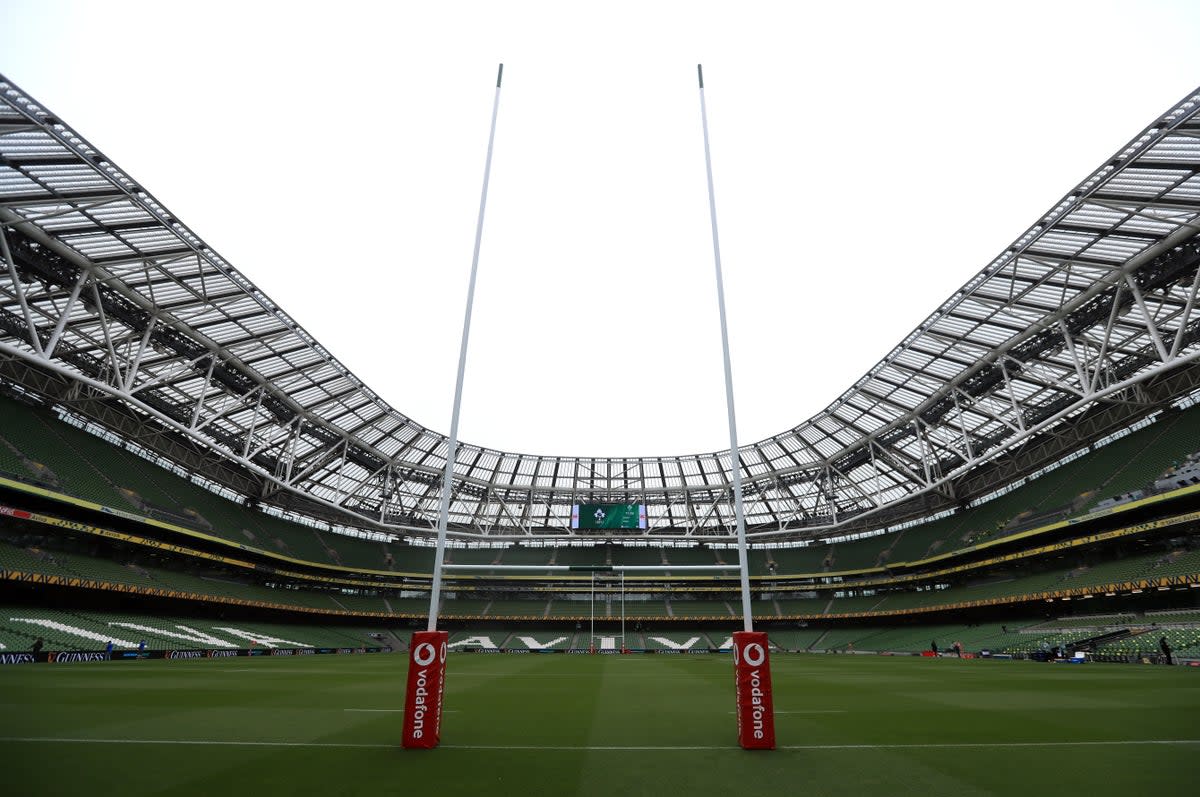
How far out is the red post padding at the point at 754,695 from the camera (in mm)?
7188

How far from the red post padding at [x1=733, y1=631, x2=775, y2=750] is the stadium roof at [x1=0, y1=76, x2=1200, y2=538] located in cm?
2291

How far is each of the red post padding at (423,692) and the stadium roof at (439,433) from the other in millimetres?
23068

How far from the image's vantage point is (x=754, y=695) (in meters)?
7.30

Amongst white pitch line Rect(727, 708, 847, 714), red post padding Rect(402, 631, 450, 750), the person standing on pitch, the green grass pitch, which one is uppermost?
red post padding Rect(402, 631, 450, 750)

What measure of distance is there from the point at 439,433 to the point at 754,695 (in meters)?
46.0

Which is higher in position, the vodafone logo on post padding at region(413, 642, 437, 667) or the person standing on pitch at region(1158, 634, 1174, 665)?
the vodafone logo on post padding at region(413, 642, 437, 667)

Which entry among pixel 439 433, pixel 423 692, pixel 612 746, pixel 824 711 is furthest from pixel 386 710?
pixel 439 433

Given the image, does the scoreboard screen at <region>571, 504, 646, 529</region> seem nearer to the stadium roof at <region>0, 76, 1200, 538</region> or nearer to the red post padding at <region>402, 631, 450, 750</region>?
the stadium roof at <region>0, 76, 1200, 538</region>

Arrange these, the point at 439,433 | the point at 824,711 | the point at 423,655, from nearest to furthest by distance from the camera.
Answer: the point at 423,655, the point at 824,711, the point at 439,433

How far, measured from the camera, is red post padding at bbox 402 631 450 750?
23.8 feet

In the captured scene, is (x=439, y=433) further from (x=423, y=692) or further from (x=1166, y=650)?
(x=1166, y=650)

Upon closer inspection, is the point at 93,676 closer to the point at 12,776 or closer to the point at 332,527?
the point at 12,776

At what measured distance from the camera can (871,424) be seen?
144ft

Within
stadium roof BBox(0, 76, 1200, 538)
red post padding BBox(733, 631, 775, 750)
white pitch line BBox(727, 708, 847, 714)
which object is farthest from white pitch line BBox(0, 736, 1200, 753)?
stadium roof BBox(0, 76, 1200, 538)
